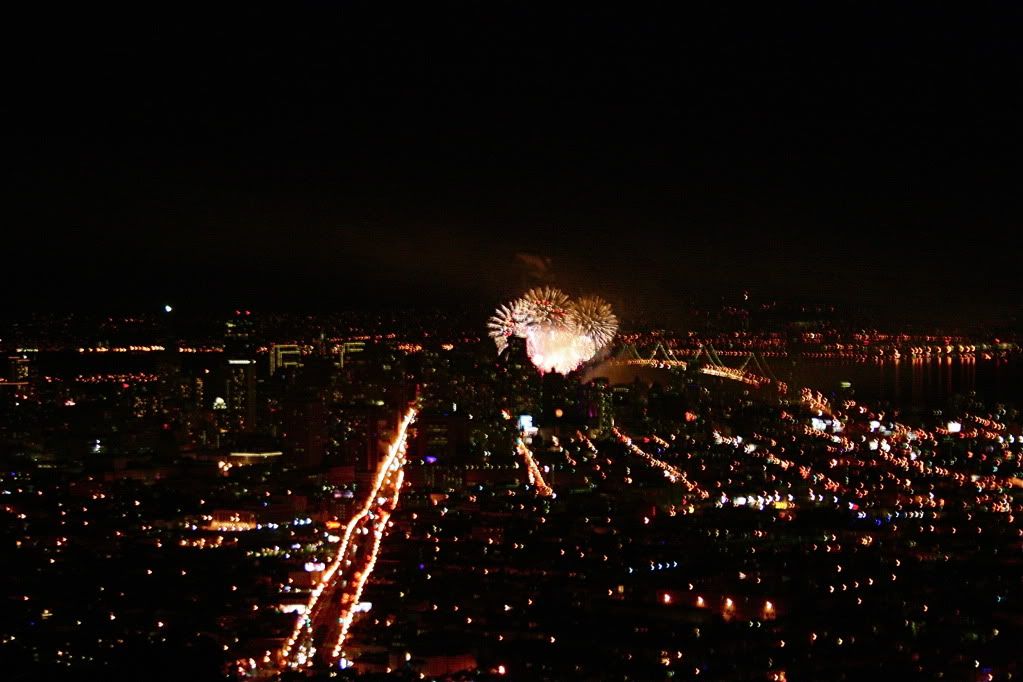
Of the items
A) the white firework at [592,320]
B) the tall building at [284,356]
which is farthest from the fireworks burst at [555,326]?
the tall building at [284,356]

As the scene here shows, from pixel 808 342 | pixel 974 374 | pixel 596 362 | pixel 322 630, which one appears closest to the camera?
pixel 322 630

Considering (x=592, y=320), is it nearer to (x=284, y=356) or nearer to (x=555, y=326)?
(x=555, y=326)

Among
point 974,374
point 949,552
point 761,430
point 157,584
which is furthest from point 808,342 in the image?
point 157,584

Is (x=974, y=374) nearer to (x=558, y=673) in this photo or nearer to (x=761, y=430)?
(x=761, y=430)

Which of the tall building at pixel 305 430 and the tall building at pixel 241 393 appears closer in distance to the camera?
the tall building at pixel 305 430

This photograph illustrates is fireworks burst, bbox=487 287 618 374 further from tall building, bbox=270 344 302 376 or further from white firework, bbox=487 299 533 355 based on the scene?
tall building, bbox=270 344 302 376

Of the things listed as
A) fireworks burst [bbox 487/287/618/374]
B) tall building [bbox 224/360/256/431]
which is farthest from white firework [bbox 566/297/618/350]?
tall building [bbox 224/360/256/431]

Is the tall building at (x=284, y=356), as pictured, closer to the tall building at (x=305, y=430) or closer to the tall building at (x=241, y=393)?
the tall building at (x=241, y=393)

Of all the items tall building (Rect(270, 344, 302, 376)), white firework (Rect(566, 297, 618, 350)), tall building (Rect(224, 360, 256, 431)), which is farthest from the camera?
tall building (Rect(270, 344, 302, 376))

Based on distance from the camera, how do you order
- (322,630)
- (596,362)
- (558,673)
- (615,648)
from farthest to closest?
(596,362) → (322,630) → (615,648) → (558,673)
